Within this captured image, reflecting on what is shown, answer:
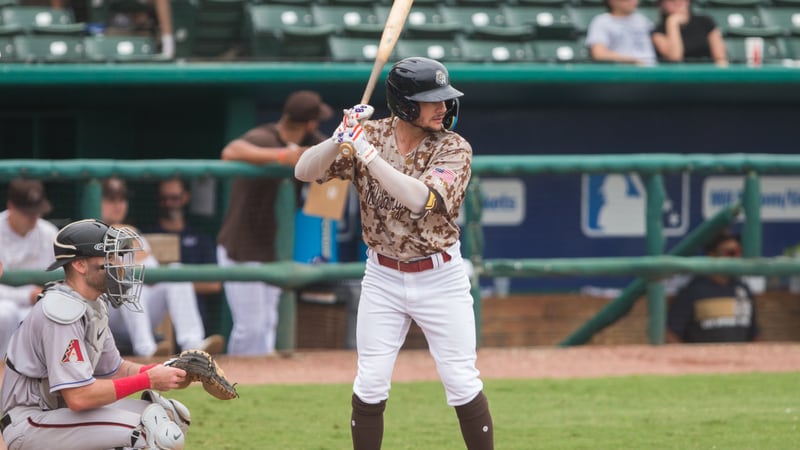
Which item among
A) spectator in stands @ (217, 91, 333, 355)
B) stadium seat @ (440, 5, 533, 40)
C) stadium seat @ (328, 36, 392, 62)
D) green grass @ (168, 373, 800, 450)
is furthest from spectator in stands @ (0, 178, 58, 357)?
stadium seat @ (440, 5, 533, 40)

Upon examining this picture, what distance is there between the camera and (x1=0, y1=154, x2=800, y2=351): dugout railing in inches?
275

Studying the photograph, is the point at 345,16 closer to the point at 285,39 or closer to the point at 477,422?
the point at 285,39

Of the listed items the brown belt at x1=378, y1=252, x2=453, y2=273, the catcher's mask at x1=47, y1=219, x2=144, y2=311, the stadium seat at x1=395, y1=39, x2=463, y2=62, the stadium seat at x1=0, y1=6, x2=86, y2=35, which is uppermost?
the stadium seat at x1=0, y1=6, x2=86, y2=35

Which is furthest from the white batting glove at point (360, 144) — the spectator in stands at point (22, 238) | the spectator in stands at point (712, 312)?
the spectator in stands at point (712, 312)

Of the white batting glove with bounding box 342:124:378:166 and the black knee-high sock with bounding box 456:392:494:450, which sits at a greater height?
the white batting glove with bounding box 342:124:378:166

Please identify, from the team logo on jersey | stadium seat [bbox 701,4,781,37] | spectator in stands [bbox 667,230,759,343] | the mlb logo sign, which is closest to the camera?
the team logo on jersey

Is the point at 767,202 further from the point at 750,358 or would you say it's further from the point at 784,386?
the point at 784,386

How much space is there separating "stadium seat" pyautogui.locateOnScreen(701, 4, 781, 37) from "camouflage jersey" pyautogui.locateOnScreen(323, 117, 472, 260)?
633cm

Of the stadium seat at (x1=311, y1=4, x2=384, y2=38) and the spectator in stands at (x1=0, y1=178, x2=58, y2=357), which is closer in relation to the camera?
the spectator in stands at (x1=0, y1=178, x2=58, y2=357)

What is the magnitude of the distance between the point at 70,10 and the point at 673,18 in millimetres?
4389

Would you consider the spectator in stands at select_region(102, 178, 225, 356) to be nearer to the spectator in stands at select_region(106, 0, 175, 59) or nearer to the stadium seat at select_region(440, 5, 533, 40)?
the spectator in stands at select_region(106, 0, 175, 59)

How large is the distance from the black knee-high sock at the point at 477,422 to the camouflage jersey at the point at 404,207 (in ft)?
1.70

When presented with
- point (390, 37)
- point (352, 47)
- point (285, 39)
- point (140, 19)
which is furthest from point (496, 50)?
point (390, 37)

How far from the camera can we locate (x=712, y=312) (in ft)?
25.7
